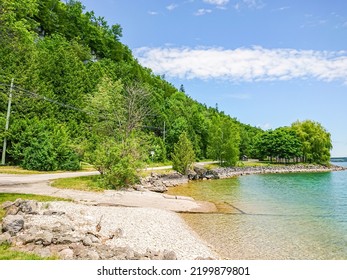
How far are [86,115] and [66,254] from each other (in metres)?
44.7

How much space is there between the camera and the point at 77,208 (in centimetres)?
1500

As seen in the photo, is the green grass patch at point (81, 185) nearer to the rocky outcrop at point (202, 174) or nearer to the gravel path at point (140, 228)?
the rocky outcrop at point (202, 174)

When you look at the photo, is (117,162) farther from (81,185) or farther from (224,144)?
(224,144)

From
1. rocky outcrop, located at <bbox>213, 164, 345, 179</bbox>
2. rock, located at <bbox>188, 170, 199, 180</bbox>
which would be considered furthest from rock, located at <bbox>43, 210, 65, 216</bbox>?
rocky outcrop, located at <bbox>213, 164, 345, 179</bbox>

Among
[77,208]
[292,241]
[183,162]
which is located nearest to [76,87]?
[183,162]

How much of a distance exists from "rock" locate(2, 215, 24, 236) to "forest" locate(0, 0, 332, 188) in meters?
9.11

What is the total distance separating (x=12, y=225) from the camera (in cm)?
959

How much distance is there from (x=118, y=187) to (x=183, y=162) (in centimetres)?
2111

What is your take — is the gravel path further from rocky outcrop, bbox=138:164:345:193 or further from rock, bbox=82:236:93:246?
rocky outcrop, bbox=138:164:345:193

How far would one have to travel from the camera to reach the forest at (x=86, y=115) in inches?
1017

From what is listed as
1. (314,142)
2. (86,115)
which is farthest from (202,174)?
(314,142)

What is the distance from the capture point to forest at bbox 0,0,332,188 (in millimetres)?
25828

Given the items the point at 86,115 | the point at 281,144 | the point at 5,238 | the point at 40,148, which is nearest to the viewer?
the point at 5,238
